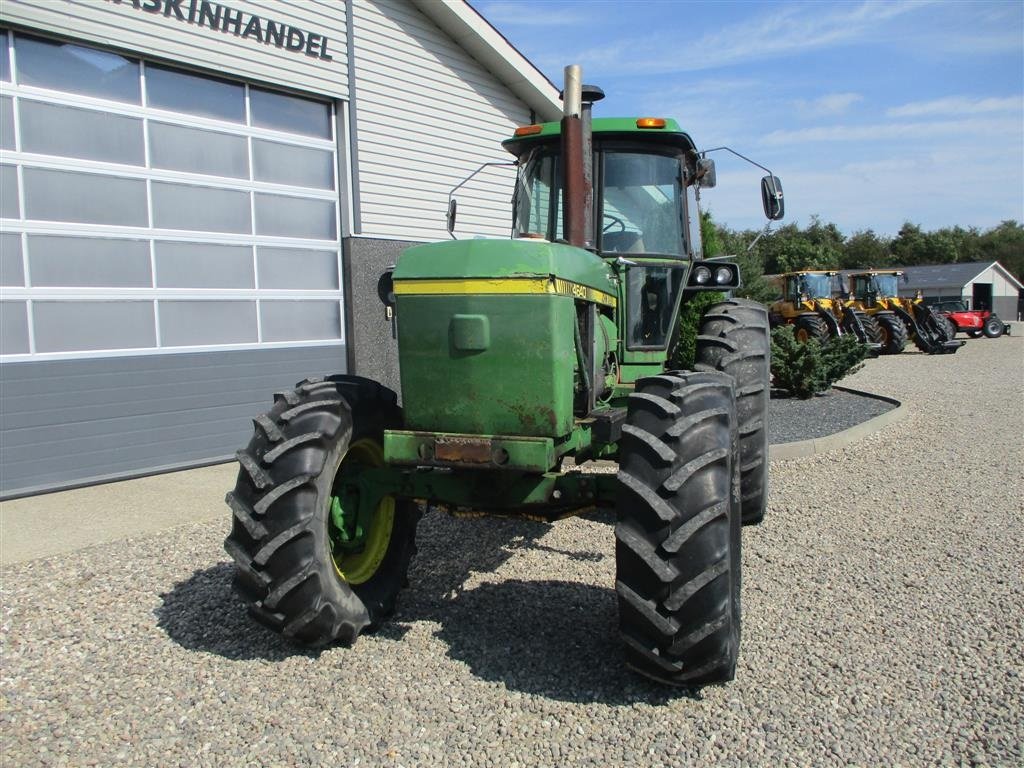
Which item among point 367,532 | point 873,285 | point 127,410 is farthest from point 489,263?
point 873,285

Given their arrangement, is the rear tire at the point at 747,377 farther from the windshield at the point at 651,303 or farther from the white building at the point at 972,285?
the white building at the point at 972,285

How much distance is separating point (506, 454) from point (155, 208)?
221 inches

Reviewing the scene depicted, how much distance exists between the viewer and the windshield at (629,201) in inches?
199

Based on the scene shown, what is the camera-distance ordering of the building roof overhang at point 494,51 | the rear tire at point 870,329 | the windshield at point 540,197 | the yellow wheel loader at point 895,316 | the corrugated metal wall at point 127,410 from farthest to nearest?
the yellow wheel loader at point 895,316 < the rear tire at point 870,329 < the building roof overhang at point 494,51 < the corrugated metal wall at point 127,410 < the windshield at point 540,197

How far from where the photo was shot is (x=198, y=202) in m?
7.90

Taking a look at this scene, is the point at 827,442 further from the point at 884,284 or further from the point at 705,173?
the point at 884,284

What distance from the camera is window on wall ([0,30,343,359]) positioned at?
266 inches

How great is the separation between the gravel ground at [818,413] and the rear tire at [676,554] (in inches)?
209

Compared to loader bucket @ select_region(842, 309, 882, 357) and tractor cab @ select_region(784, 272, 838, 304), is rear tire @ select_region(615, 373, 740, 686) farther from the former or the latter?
tractor cab @ select_region(784, 272, 838, 304)

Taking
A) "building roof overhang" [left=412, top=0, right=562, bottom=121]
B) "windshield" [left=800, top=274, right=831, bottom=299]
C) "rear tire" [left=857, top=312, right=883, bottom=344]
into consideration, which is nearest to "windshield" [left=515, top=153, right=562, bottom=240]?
"building roof overhang" [left=412, top=0, right=562, bottom=121]

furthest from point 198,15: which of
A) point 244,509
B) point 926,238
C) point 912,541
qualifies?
point 926,238

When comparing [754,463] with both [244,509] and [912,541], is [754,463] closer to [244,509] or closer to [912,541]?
[912,541]

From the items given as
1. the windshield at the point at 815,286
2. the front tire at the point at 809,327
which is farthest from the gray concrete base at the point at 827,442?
the windshield at the point at 815,286

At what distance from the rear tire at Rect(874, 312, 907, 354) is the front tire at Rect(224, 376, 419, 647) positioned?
814 inches
